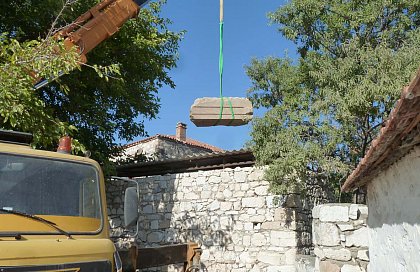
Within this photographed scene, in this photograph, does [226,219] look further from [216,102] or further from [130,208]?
[130,208]

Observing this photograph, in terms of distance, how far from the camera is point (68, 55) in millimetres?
6301

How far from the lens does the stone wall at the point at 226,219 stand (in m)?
9.62

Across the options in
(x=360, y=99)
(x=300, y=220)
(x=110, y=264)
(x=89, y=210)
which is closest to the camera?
(x=110, y=264)

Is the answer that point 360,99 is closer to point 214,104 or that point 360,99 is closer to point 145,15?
point 214,104

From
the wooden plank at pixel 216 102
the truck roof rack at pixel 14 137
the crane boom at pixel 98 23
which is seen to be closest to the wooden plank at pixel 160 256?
the truck roof rack at pixel 14 137

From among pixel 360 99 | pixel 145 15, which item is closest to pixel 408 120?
pixel 360 99

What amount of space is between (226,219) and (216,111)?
16.5 ft

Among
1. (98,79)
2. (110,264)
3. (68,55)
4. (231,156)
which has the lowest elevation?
(110,264)

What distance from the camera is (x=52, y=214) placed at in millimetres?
3377

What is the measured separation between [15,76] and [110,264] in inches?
154

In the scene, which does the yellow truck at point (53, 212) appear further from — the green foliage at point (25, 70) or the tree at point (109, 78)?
the tree at point (109, 78)

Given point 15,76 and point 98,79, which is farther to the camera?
point 98,79

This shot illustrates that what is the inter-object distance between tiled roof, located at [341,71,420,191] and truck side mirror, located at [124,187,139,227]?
2.13m

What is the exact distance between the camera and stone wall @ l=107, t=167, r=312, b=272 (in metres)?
9.62
